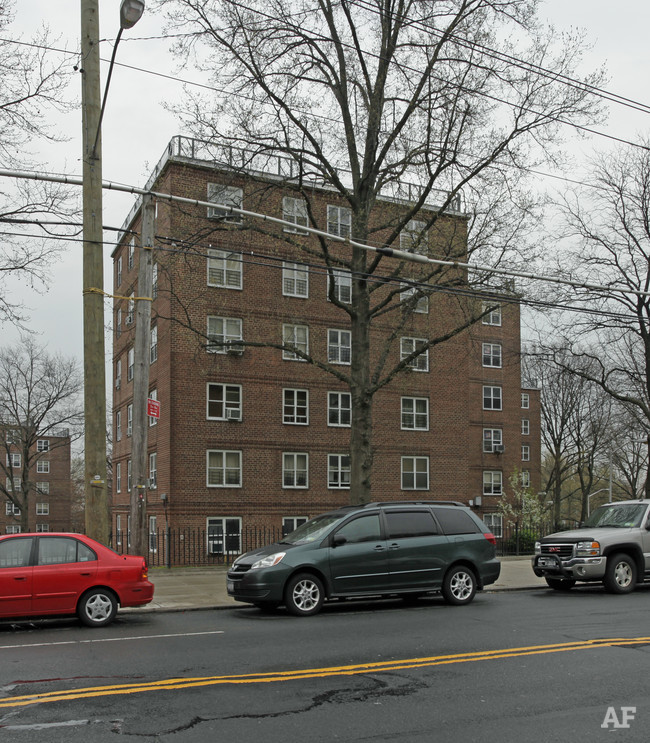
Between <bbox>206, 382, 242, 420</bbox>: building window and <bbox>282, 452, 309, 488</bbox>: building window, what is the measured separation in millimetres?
2929

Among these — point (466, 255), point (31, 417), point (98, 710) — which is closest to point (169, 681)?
point (98, 710)

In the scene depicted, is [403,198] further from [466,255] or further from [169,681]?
[169,681]

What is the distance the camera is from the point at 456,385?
125 ft

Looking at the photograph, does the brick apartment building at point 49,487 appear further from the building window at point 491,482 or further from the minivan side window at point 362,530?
the minivan side window at point 362,530

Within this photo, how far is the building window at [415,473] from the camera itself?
36281mm

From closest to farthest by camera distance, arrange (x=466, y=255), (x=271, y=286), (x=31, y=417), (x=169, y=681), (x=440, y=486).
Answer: (x=169, y=681) < (x=466, y=255) < (x=271, y=286) < (x=440, y=486) < (x=31, y=417)

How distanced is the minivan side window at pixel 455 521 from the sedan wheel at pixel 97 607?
19.0 feet

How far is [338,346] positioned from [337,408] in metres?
2.72

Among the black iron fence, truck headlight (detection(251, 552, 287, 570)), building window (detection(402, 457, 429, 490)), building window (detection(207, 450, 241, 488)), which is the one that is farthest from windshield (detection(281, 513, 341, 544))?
building window (detection(402, 457, 429, 490))

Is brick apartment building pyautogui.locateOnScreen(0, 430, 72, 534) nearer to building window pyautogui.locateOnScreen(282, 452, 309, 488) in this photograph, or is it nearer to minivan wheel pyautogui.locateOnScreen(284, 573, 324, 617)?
building window pyautogui.locateOnScreen(282, 452, 309, 488)

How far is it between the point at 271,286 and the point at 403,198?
12613 millimetres

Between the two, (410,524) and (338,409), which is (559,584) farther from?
(338,409)

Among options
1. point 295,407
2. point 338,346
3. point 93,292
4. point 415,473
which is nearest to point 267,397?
point 295,407

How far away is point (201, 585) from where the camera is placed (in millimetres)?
17219
